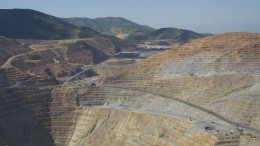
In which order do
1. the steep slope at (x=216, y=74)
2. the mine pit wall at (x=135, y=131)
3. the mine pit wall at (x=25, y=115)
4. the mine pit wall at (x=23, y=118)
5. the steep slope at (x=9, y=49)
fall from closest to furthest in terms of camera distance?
the mine pit wall at (x=135, y=131), the steep slope at (x=216, y=74), the mine pit wall at (x=23, y=118), the mine pit wall at (x=25, y=115), the steep slope at (x=9, y=49)

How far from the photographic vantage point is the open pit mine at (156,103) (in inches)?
2355

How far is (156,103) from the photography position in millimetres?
73750

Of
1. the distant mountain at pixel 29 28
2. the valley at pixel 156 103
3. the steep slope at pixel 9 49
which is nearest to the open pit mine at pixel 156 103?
the valley at pixel 156 103

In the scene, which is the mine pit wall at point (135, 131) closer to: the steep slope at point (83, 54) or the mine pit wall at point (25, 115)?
the mine pit wall at point (25, 115)

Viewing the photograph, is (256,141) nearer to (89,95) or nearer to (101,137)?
(101,137)

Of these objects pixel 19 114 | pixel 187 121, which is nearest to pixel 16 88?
pixel 19 114

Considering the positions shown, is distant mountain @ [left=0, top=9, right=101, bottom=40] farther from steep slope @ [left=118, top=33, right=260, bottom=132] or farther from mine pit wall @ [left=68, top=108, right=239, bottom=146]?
mine pit wall @ [left=68, top=108, right=239, bottom=146]

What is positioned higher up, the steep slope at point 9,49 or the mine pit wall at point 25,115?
the steep slope at point 9,49

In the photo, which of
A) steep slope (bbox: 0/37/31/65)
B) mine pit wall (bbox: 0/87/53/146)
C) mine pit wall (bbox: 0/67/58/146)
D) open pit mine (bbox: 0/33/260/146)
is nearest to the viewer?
open pit mine (bbox: 0/33/260/146)

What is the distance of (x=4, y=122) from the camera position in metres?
68.4

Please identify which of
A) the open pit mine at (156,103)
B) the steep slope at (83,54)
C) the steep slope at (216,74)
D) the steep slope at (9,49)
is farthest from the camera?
the steep slope at (83,54)

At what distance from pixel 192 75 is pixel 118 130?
22.7m

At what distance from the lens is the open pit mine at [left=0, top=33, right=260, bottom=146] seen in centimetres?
5981

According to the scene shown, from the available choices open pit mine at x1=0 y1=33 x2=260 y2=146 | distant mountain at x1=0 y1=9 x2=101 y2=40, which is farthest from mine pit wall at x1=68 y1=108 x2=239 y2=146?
distant mountain at x1=0 y1=9 x2=101 y2=40
